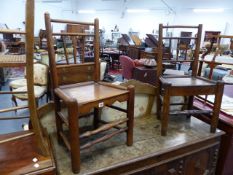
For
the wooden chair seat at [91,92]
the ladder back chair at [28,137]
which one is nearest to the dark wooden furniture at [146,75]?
the wooden chair seat at [91,92]

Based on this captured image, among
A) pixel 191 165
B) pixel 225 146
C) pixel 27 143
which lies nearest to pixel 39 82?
pixel 27 143

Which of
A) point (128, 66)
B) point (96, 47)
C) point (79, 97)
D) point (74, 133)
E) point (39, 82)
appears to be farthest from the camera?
point (128, 66)

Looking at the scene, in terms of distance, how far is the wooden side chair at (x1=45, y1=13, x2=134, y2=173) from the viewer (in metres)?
1.08

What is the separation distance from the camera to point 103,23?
522 inches

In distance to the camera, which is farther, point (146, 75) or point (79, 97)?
point (146, 75)

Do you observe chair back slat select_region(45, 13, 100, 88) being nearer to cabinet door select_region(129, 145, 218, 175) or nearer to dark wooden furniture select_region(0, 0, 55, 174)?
dark wooden furniture select_region(0, 0, 55, 174)

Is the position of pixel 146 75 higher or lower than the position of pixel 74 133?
lower

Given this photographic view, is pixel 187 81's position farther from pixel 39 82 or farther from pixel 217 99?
pixel 39 82

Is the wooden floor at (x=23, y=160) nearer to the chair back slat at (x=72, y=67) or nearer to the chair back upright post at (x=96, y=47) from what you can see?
the chair back slat at (x=72, y=67)

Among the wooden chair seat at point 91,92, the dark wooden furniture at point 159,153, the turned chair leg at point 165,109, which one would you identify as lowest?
the dark wooden furniture at point 159,153

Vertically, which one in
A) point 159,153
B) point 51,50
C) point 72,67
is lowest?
point 159,153

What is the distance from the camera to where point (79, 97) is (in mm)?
1186

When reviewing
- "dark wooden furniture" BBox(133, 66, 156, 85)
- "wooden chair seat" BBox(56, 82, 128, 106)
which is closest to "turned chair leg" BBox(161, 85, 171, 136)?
"wooden chair seat" BBox(56, 82, 128, 106)

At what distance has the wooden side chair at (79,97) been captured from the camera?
108 centimetres
